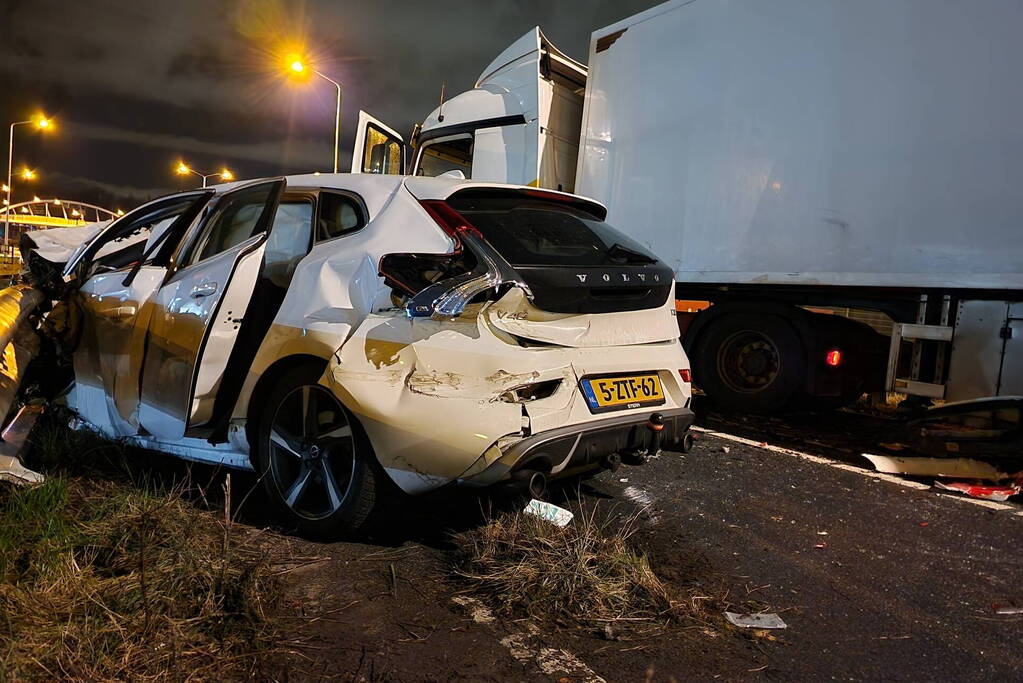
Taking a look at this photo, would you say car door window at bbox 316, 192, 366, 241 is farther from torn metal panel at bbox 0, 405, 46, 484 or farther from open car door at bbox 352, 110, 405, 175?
open car door at bbox 352, 110, 405, 175

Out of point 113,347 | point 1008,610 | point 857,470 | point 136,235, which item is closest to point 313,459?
point 113,347

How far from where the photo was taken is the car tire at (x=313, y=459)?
304 centimetres

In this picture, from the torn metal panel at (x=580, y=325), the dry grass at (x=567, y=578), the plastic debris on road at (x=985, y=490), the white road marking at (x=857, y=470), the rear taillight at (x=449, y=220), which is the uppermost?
the rear taillight at (x=449, y=220)

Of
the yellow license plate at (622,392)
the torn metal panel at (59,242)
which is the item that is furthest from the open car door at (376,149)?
the yellow license plate at (622,392)

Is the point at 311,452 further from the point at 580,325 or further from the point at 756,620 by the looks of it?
the point at 756,620

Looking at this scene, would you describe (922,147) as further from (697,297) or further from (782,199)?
(697,297)

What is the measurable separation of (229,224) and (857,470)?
4.25m

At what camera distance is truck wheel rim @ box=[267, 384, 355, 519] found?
3.15m

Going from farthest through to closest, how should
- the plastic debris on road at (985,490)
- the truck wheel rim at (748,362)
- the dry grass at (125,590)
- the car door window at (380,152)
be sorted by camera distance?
the car door window at (380,152)
the truck wheel rim at (748,362)
the plastic debris on road at (985,490)
the dry grass at (125,590)

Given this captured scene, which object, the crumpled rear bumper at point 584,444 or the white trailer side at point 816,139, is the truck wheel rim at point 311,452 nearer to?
the crumpled rear bumper at point 584,444

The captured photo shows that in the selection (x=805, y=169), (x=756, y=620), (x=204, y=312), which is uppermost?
(x=805, y=169)

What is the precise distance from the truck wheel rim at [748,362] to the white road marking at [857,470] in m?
0.91

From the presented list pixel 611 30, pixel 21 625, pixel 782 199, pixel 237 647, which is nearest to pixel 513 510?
pixel 237 647

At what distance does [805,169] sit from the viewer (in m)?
5.86
